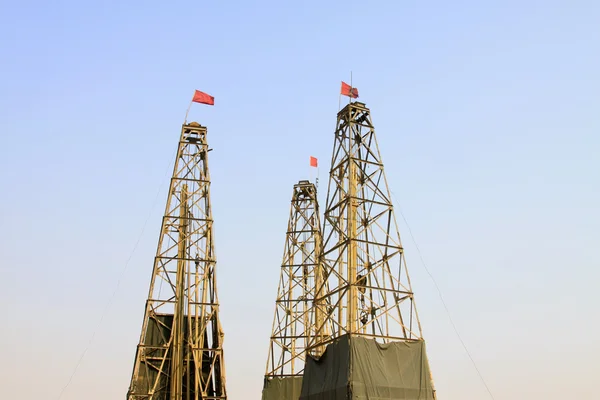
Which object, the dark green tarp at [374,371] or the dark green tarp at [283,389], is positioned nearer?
the dark green tarp at [374,371]

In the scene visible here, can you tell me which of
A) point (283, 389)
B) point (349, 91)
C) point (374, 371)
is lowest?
point (374, 371)

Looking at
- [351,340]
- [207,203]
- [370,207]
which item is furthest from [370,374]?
[207,203]

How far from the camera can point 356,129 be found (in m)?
37.1

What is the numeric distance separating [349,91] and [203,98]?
12.5m

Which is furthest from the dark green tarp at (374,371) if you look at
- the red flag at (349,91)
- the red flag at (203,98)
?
the red flag at (203,98)

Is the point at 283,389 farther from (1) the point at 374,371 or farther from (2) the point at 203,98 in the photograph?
(2) the point at 203,98

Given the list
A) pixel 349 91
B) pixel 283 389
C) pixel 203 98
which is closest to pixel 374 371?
pixel 349 91

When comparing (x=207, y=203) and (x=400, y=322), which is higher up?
(x=207, y=203)

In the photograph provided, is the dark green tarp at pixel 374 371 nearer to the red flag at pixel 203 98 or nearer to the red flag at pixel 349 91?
the red flag at pixel 349 91

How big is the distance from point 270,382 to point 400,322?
54.9 ft

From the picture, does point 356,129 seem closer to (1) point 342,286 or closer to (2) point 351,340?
(1) point 342,286

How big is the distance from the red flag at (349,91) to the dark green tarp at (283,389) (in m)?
19.5

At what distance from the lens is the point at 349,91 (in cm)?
3772

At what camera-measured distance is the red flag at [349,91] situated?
37.6m
